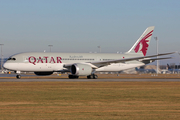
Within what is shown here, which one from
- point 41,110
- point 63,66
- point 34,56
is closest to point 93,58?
point 63,66

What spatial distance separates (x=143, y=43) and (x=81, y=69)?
1790cm

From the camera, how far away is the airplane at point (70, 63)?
46562 mm

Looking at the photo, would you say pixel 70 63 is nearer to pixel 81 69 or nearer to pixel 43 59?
pixel 81 69

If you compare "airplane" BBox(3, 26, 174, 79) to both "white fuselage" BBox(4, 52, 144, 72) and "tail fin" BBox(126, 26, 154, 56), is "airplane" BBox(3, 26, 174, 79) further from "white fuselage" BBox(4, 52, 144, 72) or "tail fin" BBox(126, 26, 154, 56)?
"tail fin" BBox(126, 26, 154, 56)

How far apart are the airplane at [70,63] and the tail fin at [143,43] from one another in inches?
89.6

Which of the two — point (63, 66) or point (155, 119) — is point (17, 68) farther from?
point (155, 119)

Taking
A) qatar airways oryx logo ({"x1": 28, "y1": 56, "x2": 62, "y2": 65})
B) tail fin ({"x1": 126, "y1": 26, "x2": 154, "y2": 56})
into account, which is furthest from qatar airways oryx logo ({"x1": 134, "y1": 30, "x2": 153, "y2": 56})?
qatar airways oryx logo ({"x1": 28, "y1": 56, "x2": 62, "y2": 65})

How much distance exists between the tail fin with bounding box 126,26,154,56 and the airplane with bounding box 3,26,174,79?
227cm

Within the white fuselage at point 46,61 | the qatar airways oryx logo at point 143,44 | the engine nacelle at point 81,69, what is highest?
the qatar airways oryx logo at point 143,44

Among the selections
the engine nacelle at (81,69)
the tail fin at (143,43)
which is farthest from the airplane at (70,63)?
the tail fin at (143,43)

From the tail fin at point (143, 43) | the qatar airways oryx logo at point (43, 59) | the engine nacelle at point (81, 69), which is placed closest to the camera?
the engine nacelle at point (81, 69)

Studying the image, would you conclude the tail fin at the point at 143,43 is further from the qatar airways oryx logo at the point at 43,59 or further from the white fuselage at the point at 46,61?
the qatar airways oryx logo at the point at 43,59

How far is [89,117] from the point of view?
1227cm

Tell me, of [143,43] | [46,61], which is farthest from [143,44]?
[46,61]
